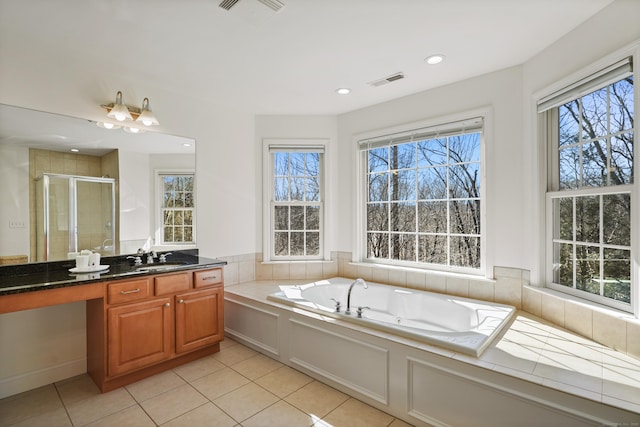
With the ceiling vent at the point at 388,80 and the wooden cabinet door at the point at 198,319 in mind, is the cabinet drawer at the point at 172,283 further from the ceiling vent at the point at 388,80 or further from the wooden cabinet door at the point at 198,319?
the ceiling vent at the point at 388,80

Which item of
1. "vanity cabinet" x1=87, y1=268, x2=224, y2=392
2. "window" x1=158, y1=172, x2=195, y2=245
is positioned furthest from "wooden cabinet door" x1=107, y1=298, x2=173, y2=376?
"window" x1=158, y1=172, x2=195, y2=245

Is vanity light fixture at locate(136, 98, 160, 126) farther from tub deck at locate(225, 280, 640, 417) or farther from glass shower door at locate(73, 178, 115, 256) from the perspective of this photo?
tub deck at locate(225, 280, 640, 417)

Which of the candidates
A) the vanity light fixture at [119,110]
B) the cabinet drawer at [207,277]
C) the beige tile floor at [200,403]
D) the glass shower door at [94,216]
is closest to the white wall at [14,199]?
the glass shower door at [94,216]

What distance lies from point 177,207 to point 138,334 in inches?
47.4

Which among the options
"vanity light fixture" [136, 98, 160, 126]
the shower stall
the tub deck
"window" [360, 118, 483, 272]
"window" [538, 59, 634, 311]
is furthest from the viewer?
"window" [360, 118, 483, 272]

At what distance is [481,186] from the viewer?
278 centimetres

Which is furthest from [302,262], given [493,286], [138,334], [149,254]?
[493,286]

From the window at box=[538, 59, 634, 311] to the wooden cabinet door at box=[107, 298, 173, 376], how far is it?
301 cm

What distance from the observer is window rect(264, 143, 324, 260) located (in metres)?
3.68

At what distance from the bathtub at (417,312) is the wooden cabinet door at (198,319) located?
0.50 meters

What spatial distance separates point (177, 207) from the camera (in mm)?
3014

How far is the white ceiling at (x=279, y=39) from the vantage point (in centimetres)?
179

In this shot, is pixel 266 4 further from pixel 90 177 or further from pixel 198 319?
pixel 198 319

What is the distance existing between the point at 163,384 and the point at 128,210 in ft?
4.78
